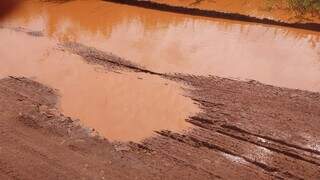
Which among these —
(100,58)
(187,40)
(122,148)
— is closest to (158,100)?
(122,148)

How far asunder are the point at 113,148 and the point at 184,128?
983 mm

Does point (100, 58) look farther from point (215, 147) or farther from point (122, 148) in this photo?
point (215, 147)

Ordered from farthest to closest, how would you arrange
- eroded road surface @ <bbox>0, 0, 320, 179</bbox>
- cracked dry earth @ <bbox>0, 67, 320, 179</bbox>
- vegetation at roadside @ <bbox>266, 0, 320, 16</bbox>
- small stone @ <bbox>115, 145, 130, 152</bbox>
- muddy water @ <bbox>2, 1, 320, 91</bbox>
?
vegetation at roadside @ <bbox>266, 0, 320, 16</bbox>
muddy water @ <bbox>2, 1, 320, 91</bbox>
small stone @ <bbox>115, 145, 130, 152</bbox>
eroded road surface @ <bbox>0, 0, 320, 179</bbox>
cracked dry earth @ <bbox>0, 67, 320, 179</bbox>

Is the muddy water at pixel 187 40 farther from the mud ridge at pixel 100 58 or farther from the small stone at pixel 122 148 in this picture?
the small stone at pixel 122 148

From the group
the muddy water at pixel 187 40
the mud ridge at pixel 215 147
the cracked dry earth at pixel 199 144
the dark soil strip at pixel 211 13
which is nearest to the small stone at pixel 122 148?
the cracked dry earth at pixel 199 144

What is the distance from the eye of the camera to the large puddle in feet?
Result: 20.5

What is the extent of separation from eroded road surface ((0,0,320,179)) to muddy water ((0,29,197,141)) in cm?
2

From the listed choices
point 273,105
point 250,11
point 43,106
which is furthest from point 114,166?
point 250,11

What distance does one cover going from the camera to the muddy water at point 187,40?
7062 millimetres

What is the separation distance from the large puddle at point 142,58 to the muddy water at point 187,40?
17 mm

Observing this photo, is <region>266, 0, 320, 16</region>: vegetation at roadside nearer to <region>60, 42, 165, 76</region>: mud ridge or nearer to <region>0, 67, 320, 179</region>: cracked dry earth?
<region>0, 67, 320, 179</region>: cracked dry earth

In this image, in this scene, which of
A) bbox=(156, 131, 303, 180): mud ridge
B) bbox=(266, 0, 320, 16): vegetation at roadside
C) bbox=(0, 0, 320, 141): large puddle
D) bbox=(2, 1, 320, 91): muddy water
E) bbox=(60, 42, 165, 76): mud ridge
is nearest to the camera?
bbox=(156, 131, 303, 180): mud ridge

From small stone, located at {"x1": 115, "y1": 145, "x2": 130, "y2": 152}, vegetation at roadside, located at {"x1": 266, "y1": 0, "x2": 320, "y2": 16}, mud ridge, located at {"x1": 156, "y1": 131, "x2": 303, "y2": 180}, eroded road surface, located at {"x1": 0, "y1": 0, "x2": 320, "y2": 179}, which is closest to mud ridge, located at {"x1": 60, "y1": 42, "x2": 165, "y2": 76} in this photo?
eroded road surface, located at {"x1": 0, "y1": 0, "x2": 320, "y2": 179}

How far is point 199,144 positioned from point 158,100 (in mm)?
1300
